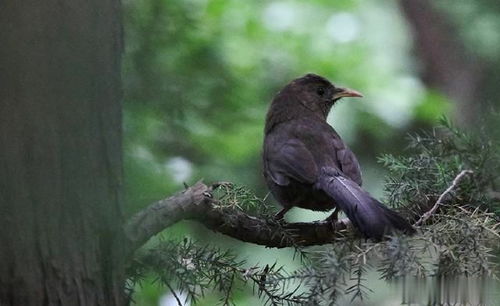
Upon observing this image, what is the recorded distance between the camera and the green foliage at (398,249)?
2762 mm

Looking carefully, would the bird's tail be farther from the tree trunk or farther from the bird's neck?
the tree trunk

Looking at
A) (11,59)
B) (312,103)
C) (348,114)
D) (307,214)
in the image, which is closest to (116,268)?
(11,59)

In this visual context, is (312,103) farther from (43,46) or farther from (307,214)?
(43,46)

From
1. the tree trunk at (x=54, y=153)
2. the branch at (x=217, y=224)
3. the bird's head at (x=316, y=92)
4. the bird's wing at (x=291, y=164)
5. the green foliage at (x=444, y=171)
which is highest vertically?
the bird's head at (x=316, y=92)

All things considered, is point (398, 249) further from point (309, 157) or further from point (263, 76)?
point (263, 76)

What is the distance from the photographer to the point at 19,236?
236cm

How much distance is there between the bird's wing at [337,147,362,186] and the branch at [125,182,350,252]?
2.40 ft

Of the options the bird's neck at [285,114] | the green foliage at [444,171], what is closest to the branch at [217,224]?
the green foliage at [444,171]

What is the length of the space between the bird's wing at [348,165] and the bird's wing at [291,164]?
0.16 m

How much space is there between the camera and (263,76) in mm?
7184

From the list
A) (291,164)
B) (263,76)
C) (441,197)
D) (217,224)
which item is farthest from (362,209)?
(263,76)

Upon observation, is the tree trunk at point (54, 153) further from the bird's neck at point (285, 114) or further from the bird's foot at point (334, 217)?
the bird's neck at point (285, 114)

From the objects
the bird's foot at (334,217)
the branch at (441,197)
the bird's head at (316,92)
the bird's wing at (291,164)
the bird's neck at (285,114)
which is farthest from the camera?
the bird's head at (316,92)

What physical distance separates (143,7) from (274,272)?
154 cm
